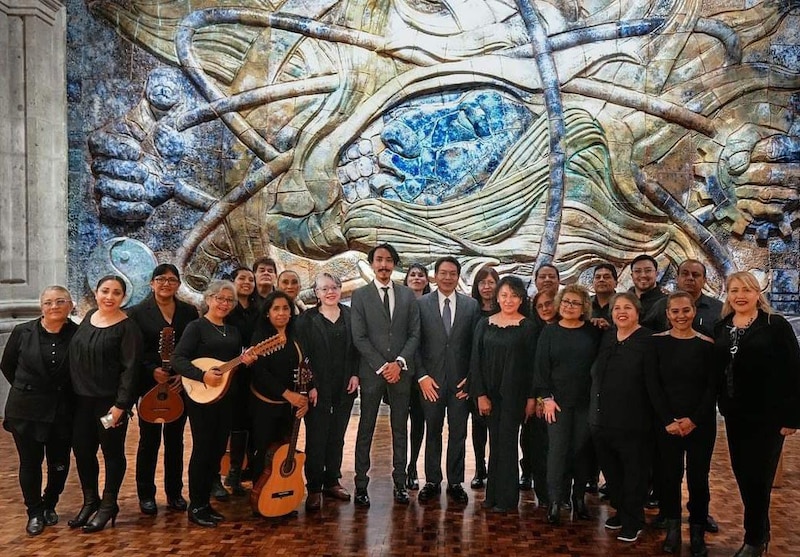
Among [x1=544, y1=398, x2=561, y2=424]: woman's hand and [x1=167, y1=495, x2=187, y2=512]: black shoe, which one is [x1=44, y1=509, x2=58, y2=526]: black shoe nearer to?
[x1=167, y1=495, x2=187, y2=512]: black shoe

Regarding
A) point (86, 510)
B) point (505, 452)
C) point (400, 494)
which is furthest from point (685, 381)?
point (86, 510)

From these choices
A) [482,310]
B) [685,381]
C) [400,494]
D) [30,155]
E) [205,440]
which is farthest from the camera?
[30,155]

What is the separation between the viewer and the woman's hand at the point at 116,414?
13.3ft

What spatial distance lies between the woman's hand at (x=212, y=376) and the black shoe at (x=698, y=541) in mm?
2595

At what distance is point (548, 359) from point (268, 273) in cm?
193

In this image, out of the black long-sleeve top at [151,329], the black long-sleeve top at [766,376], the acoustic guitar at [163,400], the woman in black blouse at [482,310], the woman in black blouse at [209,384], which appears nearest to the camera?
the black long-sleeve top at [766,376]

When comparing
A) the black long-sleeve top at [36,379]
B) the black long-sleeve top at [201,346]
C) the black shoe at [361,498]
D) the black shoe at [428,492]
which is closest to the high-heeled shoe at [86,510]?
the black long-sleeve top at [36,379]

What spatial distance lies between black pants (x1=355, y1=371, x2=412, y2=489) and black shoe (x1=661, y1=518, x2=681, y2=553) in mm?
1575

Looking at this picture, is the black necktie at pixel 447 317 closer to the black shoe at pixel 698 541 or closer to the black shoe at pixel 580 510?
the black shoe at pixel 580 510

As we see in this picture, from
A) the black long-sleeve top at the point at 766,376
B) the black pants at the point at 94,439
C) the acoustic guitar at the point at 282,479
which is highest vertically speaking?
the black long-sleeve top at the point at 766,376

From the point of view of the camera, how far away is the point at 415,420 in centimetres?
519

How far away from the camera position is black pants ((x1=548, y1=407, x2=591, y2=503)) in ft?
14.3

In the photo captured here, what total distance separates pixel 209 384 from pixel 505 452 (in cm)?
176

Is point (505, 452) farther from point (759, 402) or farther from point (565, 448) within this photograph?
Answer: point (759, 402)
